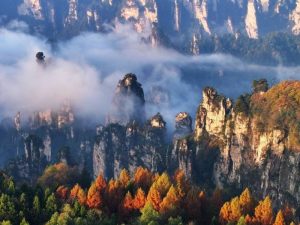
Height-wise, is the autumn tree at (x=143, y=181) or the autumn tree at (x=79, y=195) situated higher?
the autumn tree at (x=79, y=195)

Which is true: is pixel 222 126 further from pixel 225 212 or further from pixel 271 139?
pixel 225 212

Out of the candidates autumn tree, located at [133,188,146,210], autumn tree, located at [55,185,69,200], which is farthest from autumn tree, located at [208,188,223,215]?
autumn tree, located at [55,185,69,200]

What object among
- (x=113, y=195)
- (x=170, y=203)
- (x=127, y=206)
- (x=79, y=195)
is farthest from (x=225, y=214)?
(x=79, y=195)

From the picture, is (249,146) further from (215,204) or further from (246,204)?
(246,204)

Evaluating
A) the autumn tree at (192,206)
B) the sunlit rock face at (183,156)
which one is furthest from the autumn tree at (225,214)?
the sunlit rock face at (183,156)

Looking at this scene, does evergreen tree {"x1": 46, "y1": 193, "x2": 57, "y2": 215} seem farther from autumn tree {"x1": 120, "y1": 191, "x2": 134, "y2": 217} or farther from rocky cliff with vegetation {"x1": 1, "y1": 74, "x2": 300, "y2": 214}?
rocky cliff with vegetation {"x1": 1, "y1": 74, "x2": 300, "y2": 214}

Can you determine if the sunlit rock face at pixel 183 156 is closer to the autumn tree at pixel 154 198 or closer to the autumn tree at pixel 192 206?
the autumn tree at pixel 192 206
